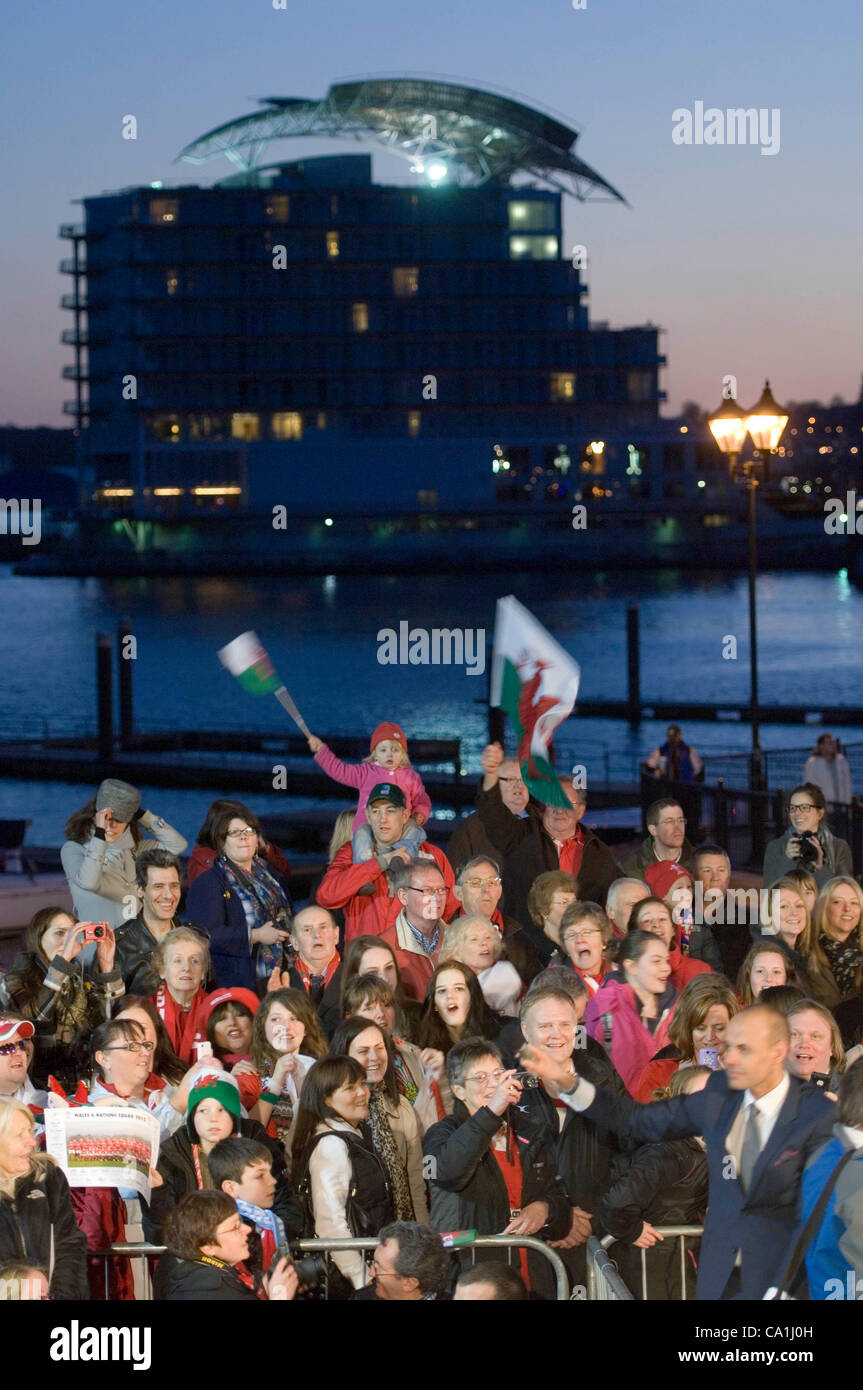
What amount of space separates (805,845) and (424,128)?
116885mm

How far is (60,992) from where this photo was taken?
21.1ft

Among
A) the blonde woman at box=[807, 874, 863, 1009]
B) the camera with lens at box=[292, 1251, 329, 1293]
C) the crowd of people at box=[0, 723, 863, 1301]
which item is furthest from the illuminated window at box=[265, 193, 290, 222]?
the camera with lens at box=[292, 1251, 329, 1293]

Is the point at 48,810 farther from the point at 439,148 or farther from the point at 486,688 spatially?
the point at 439,148

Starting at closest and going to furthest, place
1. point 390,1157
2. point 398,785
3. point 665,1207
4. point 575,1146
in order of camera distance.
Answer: point 665,1207 → point 575,1146 → point 390,1157 → point 398,785

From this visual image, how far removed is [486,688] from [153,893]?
46217 millimetres

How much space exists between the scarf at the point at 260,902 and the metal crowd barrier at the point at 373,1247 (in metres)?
2.31

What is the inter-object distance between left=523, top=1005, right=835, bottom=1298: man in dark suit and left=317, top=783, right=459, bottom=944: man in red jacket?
2815 mm

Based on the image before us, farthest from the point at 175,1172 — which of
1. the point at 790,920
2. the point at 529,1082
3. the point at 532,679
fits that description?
the point at 532,679

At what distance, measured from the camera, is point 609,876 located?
8453mm

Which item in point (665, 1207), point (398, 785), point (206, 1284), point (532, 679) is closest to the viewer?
point (206, 1284)

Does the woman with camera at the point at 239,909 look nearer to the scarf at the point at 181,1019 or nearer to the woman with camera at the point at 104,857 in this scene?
the woman with camera at the point at 104,857

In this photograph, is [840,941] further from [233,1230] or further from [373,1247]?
[233,1230]

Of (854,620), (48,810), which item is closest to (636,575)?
(854,620)

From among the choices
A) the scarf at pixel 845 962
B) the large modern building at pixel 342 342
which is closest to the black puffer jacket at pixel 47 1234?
the scarf at pixel 845 962
